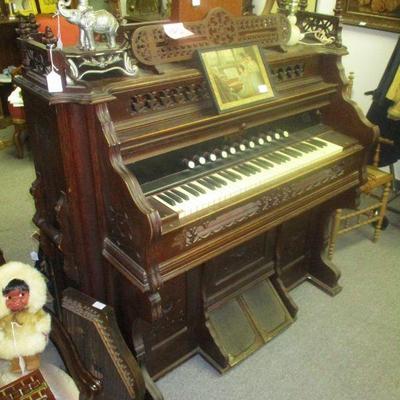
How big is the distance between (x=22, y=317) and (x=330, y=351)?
1.45 m

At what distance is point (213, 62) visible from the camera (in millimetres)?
1668

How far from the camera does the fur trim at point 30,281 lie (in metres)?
1.61

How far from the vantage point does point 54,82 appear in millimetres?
1369

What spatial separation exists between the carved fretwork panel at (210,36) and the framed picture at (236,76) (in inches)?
2.0

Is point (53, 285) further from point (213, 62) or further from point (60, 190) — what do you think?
point (213, 62)

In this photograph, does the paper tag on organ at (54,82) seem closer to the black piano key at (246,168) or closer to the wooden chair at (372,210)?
the black piano key at (246,168)

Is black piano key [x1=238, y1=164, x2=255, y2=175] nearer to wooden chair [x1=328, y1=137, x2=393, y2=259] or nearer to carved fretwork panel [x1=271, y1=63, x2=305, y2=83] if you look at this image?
carved fretwork panel [x1=271, y1=63, x2=305, y2=83]

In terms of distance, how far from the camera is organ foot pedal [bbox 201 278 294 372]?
81.2 inches

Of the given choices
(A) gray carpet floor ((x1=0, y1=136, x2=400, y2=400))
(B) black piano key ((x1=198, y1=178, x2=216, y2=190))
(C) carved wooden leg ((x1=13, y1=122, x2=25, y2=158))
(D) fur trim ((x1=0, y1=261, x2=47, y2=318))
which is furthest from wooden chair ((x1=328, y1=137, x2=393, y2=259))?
(C) carved wooden leg ((x1=13, y1=122, x2=25, y2=158))

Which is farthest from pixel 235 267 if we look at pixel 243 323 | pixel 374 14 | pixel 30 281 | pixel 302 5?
pixel 374 14

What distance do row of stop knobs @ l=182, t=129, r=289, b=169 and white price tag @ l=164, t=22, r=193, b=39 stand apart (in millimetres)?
439

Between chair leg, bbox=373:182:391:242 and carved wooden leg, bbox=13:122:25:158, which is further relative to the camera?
carved wooden leg, bbox=13:122:25:158

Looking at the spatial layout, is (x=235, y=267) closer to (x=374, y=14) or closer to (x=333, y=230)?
(x=333, y=230)

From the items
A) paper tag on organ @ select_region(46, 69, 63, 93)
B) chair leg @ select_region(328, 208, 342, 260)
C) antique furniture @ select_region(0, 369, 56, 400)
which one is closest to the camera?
paper tag on organ @ select_region(46, 69, 63, 93)
